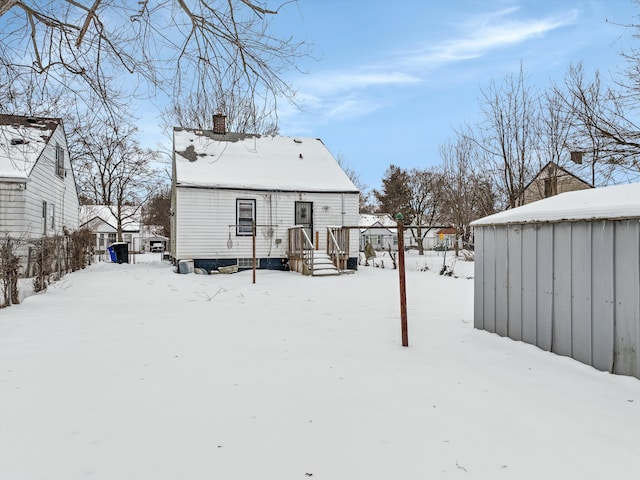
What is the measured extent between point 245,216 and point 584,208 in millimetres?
12766

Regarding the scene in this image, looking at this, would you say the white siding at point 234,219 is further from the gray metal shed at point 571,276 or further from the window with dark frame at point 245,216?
the gray metal shed at point 571,276

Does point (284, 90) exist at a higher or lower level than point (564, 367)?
higher

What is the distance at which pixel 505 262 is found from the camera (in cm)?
453

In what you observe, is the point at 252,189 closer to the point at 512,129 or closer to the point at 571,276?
the point at 512,129

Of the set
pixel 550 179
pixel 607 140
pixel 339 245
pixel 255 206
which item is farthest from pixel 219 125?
pixel 607 140

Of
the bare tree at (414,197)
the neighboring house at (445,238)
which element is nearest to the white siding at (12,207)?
the bare tree at (414,197)

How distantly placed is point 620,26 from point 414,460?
8.26 metres

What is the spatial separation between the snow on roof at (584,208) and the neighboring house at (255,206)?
913cm

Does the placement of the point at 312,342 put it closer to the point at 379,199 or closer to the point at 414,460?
the point at 414,460

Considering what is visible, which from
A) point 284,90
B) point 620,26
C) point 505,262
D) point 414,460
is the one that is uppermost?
point 620,26

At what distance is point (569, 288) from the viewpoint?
144 inches

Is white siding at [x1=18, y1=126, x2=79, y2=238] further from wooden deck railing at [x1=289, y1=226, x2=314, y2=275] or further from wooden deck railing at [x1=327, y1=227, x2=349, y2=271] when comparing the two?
wooden deck railing at [x1=327, y1=227, x2=349, y2=271]

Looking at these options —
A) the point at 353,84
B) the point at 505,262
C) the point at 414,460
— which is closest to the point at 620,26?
the point at 353,84

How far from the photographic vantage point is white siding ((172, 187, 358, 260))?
14328 mm
